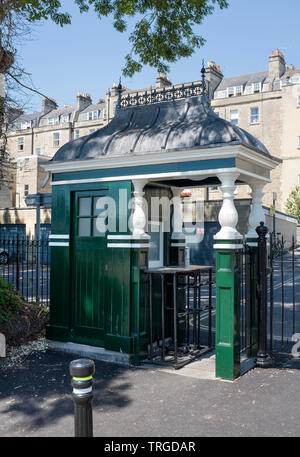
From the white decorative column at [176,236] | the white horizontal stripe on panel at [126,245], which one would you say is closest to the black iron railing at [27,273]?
the white horizontal stripe on panel at [126,245]

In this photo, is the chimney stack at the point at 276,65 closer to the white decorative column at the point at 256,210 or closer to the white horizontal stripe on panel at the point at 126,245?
the white decorative column at the point at 256,210

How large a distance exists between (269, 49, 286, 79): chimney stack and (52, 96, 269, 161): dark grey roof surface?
35.3m

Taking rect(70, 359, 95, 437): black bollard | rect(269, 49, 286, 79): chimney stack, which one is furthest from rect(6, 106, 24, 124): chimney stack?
rect(269, 49, 286, 79): chimney stack

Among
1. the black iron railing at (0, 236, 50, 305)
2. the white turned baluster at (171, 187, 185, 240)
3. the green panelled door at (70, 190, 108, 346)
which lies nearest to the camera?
the green panelled door at (70, 190, 108, 346)

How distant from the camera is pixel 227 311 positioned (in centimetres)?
542

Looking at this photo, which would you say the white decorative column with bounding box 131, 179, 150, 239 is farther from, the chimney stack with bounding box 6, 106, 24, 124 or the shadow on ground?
the chimney stack with bounding box 6, 106, 24, 124

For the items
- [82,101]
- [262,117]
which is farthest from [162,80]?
[82,101]

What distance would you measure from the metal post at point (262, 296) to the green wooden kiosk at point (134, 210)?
0.34m

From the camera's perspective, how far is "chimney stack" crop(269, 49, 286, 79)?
38219 millimetres

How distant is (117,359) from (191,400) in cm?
173

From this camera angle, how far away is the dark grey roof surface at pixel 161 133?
5.64m

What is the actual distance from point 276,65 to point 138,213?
37.2 metres

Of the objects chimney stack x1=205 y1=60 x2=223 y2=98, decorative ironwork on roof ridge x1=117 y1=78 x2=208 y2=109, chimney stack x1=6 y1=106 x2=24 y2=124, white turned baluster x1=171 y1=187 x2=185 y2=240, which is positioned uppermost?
chimney stack x1=205 y1=60 x2=223 y2=98

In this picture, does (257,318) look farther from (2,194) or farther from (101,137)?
(2,194)
